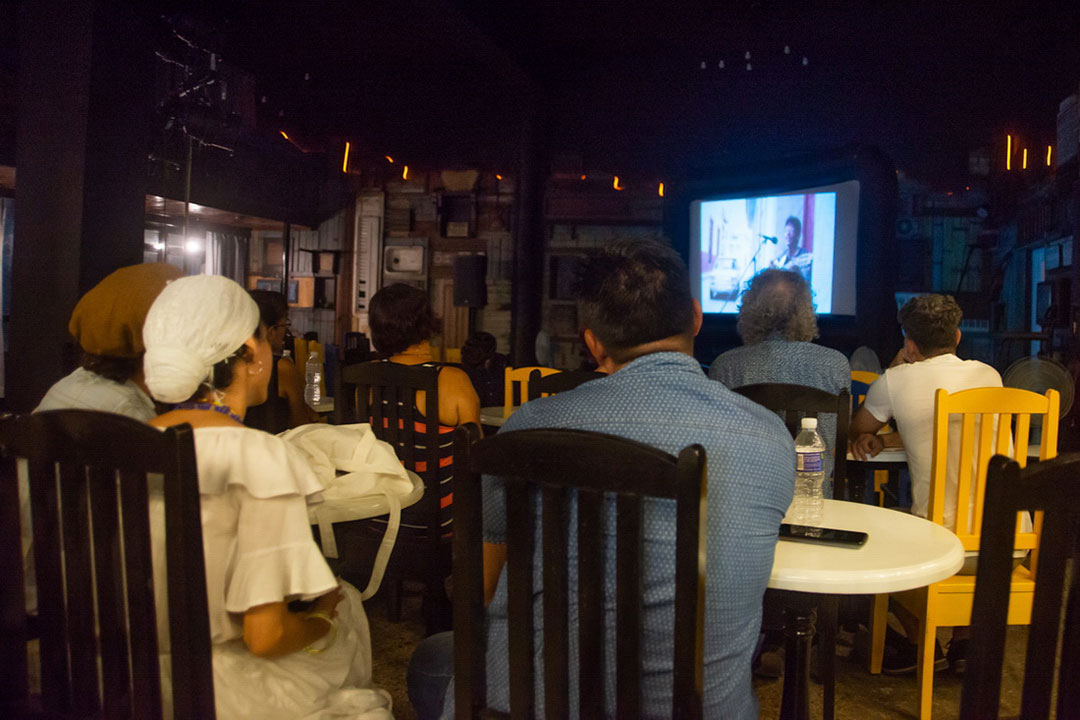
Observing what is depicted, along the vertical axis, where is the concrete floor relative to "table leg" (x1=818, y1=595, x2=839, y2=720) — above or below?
below

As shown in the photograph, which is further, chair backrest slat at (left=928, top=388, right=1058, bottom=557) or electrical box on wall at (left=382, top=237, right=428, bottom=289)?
electrical box on wall at (left=382, top=237, right=428, bottom=289)

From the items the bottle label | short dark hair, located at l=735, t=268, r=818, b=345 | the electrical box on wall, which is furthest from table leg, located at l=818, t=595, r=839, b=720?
the electrical box on wall

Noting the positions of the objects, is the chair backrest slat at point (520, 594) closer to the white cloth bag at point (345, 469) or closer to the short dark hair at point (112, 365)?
the white cloth bag at point (345, 469)

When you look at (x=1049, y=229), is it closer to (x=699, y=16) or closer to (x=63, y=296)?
(x=699, y=16)

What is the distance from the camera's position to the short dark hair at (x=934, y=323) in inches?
106

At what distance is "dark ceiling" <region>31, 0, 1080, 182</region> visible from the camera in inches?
267

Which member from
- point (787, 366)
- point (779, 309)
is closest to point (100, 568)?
point (787, 366)

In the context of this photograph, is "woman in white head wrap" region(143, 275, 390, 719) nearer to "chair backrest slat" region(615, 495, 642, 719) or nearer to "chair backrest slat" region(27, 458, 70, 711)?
"chair backrest slat" region(27, 458, 70, 711)

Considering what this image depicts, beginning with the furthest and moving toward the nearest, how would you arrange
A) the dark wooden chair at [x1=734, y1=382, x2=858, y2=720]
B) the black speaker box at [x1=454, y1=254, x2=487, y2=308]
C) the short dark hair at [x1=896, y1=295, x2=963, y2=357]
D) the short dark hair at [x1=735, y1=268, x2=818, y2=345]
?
the black speaker box at [x1=454, y1=254, x2=487, y2=308] → the short dark hair at [x1=735, y1=268, x2=818, y2=345] → the short dark hair at [x1=896, y1=295, x2=963, y2=357] → the dark wooden chair at [x1=734, y1=382, x2=858, y2=720]

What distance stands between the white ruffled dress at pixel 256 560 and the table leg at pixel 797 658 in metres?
0.91

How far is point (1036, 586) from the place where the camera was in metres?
1.02

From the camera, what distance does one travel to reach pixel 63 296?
3.68 m

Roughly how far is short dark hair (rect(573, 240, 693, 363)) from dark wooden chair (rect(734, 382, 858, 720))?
1.03 meters

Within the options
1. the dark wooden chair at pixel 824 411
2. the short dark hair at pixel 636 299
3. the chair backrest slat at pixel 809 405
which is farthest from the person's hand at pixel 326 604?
the chair backrest slat at pixel 809 405
